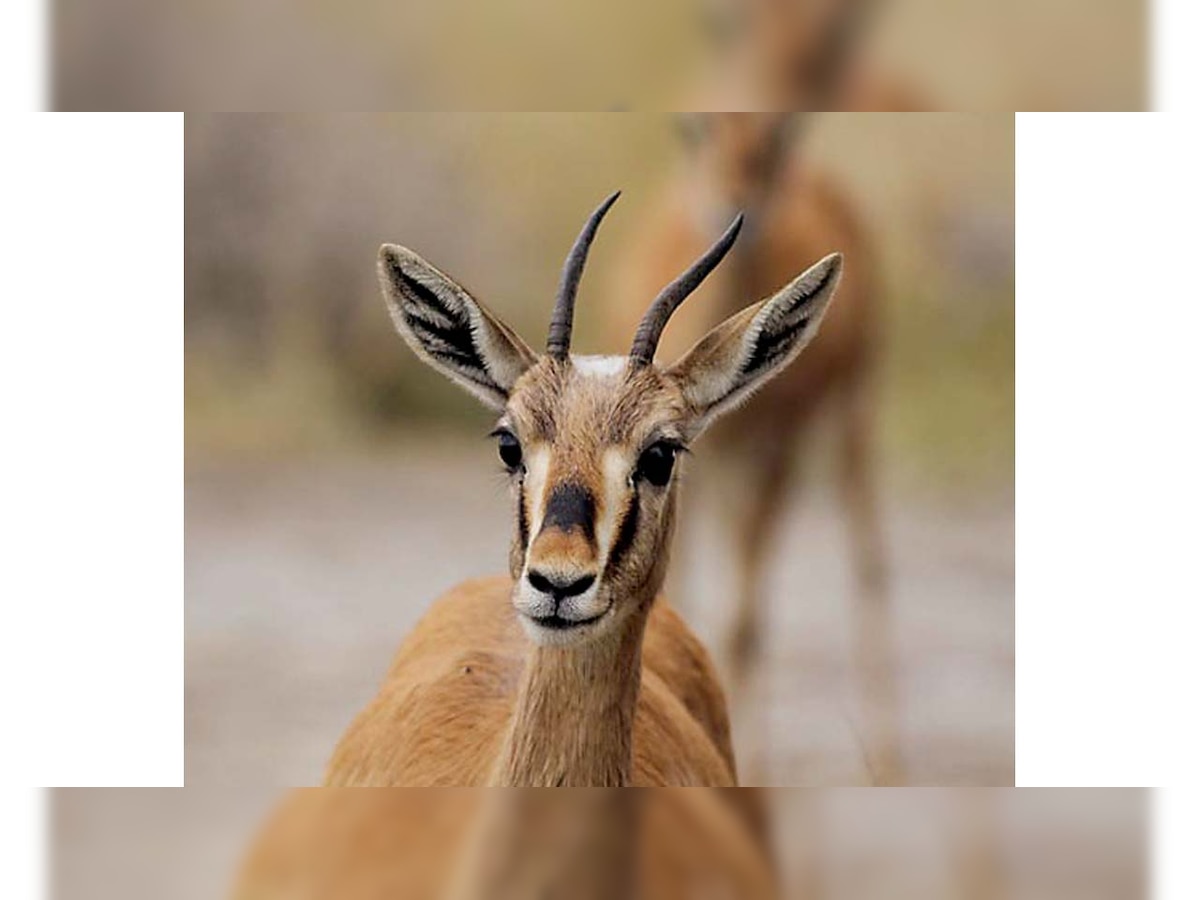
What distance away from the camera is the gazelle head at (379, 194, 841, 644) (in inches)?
50.3

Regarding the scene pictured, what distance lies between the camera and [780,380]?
152 centimetres

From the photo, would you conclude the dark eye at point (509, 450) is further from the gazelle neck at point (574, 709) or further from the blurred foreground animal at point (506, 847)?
the blurred foreground animal at point (506, 847)

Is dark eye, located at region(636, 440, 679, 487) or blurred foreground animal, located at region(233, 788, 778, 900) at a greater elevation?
dark eye, located at region(636, 440, 679, 487)

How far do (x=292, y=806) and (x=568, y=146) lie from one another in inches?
28.0

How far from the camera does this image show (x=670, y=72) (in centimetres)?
157

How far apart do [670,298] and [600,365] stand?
11 cm

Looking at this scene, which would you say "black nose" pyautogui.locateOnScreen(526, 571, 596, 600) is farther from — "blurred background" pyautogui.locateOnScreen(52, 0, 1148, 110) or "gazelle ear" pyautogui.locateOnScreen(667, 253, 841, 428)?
"blurred background" pyautogui.locateOnScreen(52, 0, 1148, 110)

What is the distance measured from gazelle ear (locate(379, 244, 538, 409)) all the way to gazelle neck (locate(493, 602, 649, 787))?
23 cm
